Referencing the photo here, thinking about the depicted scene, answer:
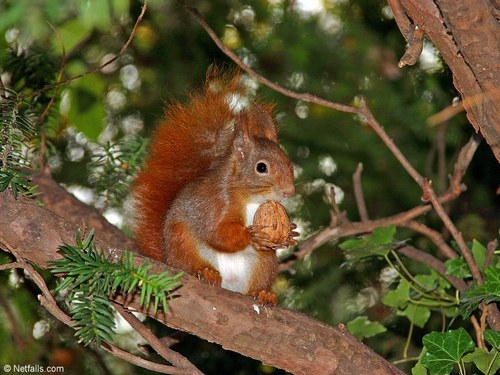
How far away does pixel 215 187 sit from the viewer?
83.8 inches

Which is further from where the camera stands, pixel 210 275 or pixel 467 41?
pixel 210 275

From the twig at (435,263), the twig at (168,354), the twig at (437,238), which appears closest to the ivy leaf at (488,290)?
the twig at (435,263)

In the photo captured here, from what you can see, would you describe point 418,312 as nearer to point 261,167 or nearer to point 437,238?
point 437,238

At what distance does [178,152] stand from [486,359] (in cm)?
96

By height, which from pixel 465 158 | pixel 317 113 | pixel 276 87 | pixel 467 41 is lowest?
pixel 317 113

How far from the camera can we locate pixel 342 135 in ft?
10.0

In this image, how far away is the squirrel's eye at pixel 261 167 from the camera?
2.13 metres

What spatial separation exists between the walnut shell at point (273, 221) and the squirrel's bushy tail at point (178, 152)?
0.25m

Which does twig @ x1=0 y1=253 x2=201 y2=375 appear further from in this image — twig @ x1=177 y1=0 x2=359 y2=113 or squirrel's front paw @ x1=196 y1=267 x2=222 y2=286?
twig @ x1=177 y1=0 x2=359 y2=113

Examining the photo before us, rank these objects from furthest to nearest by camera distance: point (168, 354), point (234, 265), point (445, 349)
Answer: point (234, 265)
point (445, 349)
point (168, 354)

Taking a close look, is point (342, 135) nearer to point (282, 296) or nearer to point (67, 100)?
point (282, 296)

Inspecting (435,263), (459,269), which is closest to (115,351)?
(459,269)

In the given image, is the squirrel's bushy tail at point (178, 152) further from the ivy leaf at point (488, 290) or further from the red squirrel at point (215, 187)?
the ivy leaf at point (488, 290)

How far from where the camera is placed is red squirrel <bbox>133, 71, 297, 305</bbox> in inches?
81.0
